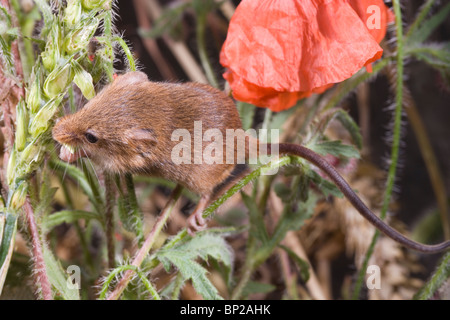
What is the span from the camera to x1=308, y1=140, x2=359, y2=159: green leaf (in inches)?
34.8

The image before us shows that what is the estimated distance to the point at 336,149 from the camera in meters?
0.89

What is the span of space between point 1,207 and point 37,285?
6.0 inches

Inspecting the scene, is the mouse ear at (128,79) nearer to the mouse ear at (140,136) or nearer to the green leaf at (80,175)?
the mouse ear at (140,136)

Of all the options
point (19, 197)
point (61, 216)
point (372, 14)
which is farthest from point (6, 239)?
point (372, 14)

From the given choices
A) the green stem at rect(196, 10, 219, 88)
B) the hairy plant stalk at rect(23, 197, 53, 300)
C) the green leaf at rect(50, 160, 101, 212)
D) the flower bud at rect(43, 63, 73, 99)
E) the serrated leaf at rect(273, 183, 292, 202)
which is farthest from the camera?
the green stem at rect(196, 10, 219, 88)

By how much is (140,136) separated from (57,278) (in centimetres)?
26

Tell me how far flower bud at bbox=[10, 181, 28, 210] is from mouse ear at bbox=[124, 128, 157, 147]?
17cm

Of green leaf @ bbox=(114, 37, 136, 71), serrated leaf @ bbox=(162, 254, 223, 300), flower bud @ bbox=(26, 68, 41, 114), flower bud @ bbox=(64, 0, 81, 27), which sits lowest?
serrated leaf @ bbox=(162, 254, 223, 300)

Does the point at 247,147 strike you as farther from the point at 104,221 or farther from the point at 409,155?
the point at 409,155

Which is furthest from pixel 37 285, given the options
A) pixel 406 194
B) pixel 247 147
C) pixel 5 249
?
pixel 406 194

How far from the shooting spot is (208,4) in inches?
48.3

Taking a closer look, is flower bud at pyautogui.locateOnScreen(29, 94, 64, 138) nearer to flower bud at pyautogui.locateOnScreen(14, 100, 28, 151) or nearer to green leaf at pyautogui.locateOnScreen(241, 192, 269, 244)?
flower bud at pyautogui.locateOnScreen(14, 100, 28, 151)

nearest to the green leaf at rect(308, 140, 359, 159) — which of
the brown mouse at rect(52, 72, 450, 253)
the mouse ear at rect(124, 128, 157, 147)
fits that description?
the brown mouse at rect(52, 72, 450, 253)

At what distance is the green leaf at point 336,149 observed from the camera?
2.90 ft
